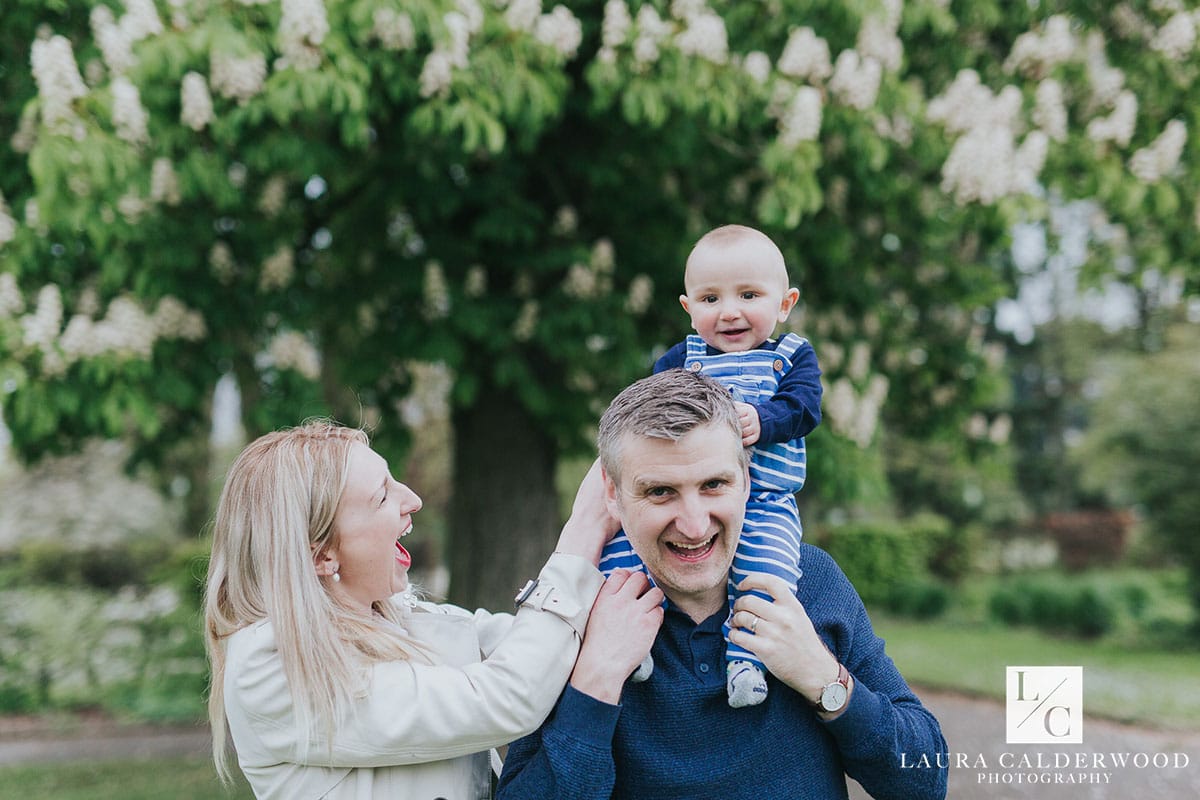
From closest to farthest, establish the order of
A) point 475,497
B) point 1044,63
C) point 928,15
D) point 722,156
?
point 928,15 → point 1044,63 → point 722,156 → point 475,497

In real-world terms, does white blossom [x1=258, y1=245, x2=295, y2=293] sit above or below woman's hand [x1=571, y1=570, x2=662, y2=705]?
above

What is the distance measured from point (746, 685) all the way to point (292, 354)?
4748mm

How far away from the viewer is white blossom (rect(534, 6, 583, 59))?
5320mm

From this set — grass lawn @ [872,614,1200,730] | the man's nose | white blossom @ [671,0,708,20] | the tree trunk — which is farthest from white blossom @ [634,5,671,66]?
grass lawn @ [872,614,1200,730]

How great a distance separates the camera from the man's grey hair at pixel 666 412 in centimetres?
208

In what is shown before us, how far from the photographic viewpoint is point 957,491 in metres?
22.9

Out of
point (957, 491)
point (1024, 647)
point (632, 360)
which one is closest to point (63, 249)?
point (632, 360)

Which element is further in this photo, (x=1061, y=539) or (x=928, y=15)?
(x=1061, y=539)

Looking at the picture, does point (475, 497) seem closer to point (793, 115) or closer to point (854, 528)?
point (793, 115)

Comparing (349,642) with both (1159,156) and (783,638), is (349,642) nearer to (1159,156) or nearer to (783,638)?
(783,638)

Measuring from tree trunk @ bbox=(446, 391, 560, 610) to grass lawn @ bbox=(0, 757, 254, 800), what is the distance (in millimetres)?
2330

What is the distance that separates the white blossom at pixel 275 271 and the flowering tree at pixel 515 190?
0.04 ft

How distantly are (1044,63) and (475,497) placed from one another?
4579 mm

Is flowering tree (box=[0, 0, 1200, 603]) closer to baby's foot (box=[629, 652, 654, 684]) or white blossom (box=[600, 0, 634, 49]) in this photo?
white blossom (box=[600, 0, 634, 49])
